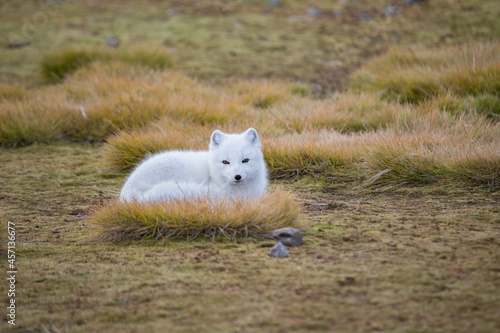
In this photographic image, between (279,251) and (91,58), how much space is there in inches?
290

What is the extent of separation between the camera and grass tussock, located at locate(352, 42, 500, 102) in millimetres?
6340

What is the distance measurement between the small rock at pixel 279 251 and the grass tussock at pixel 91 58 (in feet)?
22.0

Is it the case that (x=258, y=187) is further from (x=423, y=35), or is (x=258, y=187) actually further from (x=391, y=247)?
(x=423, y=35)

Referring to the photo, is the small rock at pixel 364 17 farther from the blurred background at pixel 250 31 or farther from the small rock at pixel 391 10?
the small rock at pixel 391 10

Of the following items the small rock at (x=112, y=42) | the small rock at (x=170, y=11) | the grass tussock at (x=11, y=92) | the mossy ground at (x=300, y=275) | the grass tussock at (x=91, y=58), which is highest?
the small rock at (x=170, y=11)

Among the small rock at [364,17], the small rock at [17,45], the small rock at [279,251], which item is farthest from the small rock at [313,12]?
the small rock at [279,251]


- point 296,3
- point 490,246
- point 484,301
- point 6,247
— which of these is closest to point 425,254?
point 490,246

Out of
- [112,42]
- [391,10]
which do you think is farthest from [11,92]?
[391,10]

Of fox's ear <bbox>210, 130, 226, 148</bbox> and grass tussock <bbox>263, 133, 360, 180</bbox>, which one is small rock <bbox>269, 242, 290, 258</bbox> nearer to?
fox's ear <bbox>210, 130, 226, 148</bbox>

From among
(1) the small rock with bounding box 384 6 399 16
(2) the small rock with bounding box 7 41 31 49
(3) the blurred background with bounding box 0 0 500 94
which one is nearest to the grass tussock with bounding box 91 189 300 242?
(3) the blurred background with bounding box 0 0 500 94

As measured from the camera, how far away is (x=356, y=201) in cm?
415

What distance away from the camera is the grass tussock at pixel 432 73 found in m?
6.34

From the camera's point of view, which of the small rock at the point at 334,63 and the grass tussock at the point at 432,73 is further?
the small rock at the point at 334,63

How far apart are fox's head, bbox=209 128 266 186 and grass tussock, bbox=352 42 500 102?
3.01 meters
